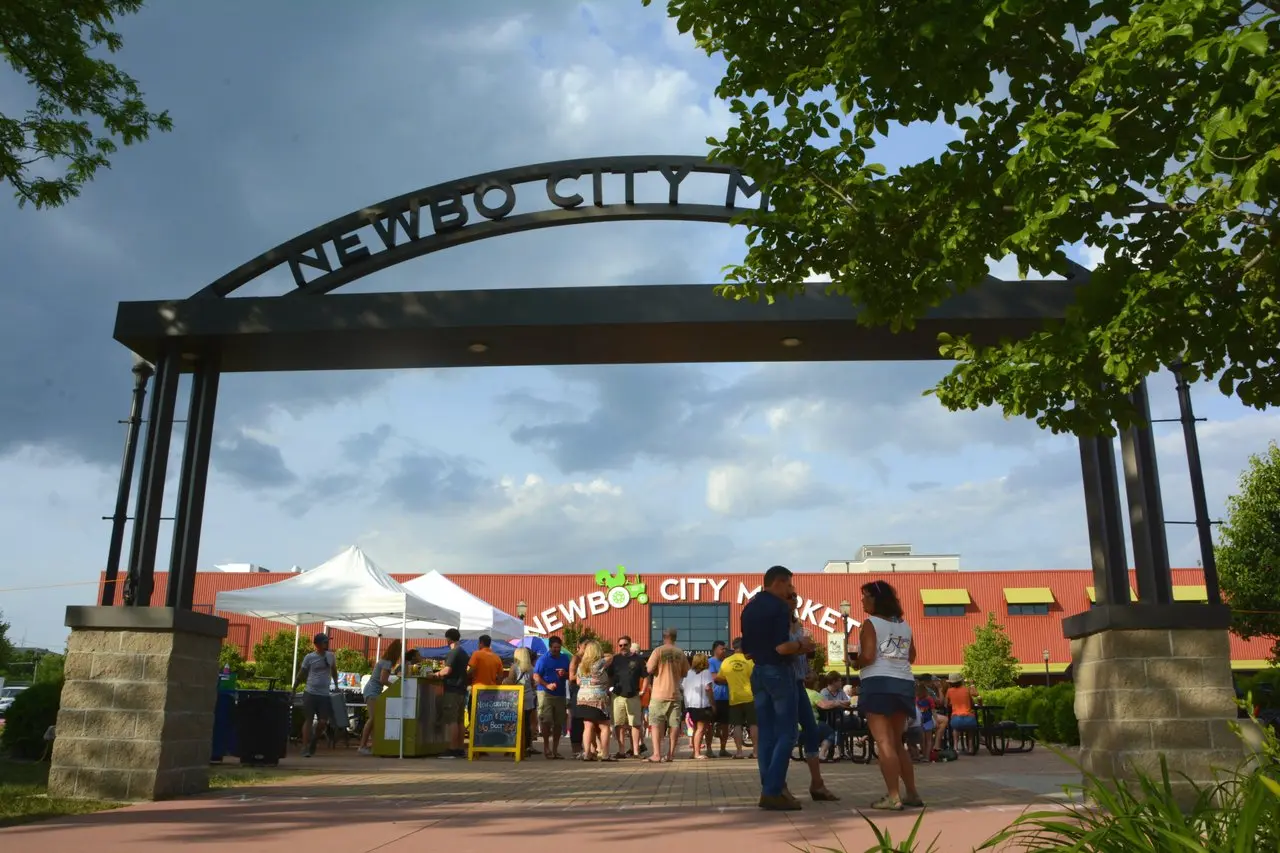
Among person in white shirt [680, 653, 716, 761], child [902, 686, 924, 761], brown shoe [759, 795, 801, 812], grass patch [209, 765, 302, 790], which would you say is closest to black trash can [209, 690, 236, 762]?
grass patch [209, 765, 302, 790]

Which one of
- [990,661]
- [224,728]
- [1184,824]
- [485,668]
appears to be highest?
[990,661]

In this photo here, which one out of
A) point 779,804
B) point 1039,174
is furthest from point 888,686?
point 1039,174

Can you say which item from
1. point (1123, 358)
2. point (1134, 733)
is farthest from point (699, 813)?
point (1123, 358)

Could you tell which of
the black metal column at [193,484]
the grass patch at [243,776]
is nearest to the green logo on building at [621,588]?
the grass patch at [243,776]

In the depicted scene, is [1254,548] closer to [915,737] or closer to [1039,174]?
[915,737]

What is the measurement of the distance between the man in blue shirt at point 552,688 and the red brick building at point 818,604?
97.1ft

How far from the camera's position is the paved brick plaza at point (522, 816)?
5527mm

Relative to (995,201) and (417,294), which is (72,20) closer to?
(417,294)

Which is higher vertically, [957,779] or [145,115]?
[145,115]

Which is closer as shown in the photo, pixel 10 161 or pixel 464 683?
pixel 10 161

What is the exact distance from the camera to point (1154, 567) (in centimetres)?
796

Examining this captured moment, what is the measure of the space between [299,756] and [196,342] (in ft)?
24.5

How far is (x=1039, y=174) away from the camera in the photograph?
4.88 meters

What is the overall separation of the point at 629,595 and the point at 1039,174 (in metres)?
41.4
